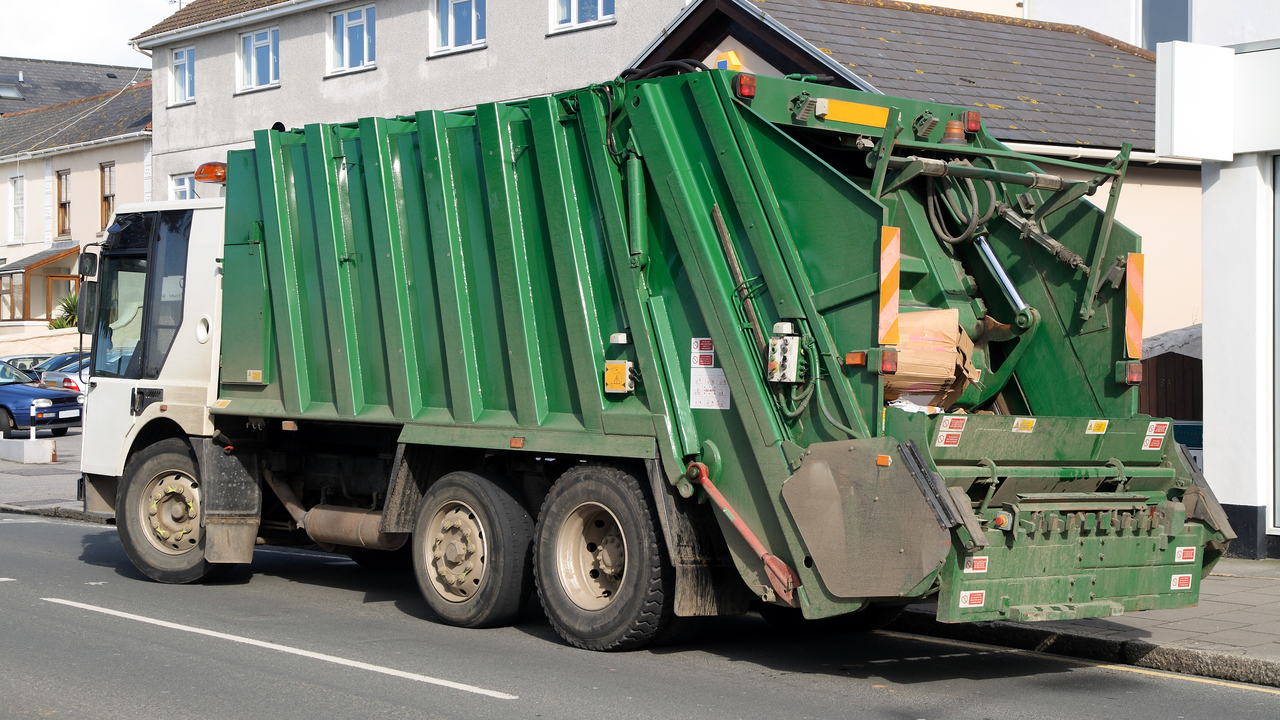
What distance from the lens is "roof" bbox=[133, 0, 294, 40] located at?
29281 mm

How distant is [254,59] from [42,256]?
16.3 m

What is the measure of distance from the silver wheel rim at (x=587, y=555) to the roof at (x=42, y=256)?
1445 inches

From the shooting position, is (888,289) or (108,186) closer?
(888,289)

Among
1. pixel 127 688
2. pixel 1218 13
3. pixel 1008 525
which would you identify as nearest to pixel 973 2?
pixel 1218 13

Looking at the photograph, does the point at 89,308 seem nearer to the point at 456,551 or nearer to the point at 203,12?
the point at 456,551

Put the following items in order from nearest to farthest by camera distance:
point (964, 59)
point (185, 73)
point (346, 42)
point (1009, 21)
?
1. point (964, 59)
2. point (1009, 21)
3. point (346, 42)
4. point (185, 73)

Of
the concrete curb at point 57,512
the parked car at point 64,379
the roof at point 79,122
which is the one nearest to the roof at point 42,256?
the roof at point 79,122

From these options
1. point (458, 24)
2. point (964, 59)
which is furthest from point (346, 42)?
point (964, 59)

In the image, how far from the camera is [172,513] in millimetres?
10273

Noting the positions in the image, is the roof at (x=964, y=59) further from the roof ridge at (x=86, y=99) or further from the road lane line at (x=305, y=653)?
the roof ridge at (x=86, y=99)

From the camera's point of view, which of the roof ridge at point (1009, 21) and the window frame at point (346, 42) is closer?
the roof ridge at point (1009, 21)

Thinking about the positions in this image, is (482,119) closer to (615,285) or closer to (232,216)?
(615,285)

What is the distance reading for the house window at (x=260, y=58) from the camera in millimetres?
29000

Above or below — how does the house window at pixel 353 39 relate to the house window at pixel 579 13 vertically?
above
